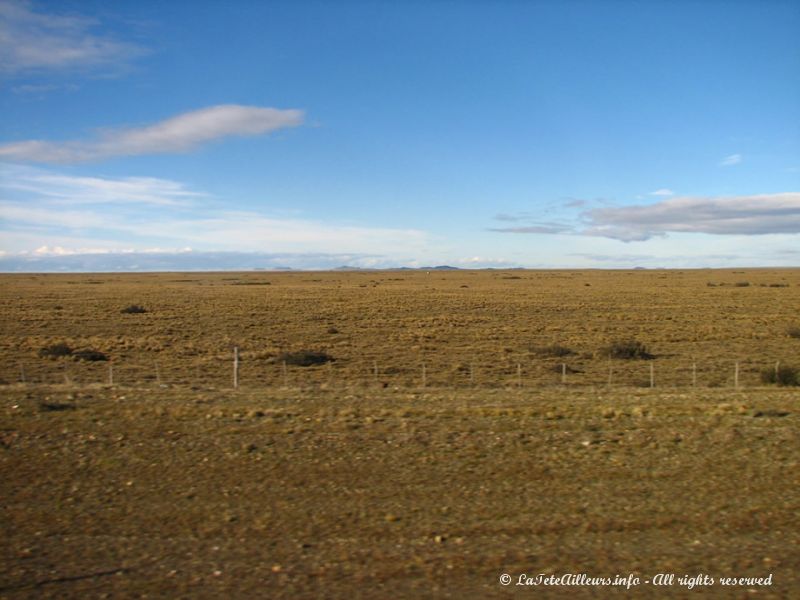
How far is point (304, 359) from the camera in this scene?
27109 millimetres

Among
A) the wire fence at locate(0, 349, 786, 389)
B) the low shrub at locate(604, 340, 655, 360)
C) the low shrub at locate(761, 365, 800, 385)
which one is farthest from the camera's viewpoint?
the low shrub at locate(604, 340, 655, 360)

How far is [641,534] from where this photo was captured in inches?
257

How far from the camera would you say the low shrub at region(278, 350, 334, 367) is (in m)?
26.8

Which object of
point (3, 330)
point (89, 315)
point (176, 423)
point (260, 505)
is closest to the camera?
point (260, 505)

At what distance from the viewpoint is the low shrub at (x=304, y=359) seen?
26.8 meters

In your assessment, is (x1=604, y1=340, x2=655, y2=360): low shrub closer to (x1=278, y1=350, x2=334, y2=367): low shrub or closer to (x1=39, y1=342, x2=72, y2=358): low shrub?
(x1=278, y1=350, x2=334, y2=367): low shrub

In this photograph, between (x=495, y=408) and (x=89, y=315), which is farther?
(x=89, y=315)

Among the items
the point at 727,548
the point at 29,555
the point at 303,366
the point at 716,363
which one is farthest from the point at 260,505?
the point at 716,363

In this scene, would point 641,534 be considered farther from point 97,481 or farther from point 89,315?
point 89,315

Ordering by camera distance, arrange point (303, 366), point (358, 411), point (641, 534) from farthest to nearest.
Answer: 1. point (303, 366)
2. point (358, 411)
3. point (641, 534)

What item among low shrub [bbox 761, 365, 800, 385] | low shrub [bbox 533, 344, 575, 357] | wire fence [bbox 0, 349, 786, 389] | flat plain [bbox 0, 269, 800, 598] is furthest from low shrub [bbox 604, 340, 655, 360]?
flat plain [bbox 0, 269, 800, 598]

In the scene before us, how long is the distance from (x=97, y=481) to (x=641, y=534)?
20.2 ft

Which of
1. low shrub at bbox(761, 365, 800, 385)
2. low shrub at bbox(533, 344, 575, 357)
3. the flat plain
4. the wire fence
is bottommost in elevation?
the wire fence

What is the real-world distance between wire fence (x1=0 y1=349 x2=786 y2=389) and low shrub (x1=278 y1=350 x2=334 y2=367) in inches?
13.5
